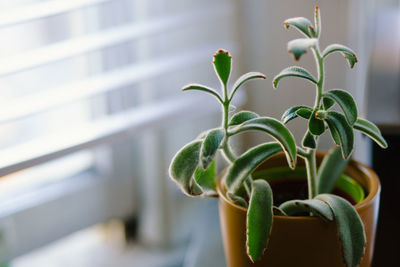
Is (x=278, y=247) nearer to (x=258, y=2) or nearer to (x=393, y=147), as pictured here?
(x=393, y=147)

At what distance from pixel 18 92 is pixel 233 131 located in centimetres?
55

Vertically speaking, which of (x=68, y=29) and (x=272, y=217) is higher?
(x=68, y=29)

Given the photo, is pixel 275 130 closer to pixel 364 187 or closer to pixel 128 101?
pixel 364 187

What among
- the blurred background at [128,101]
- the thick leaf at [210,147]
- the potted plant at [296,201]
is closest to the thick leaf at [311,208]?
the potted plant at [296,201]

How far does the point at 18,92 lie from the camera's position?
97 centimetres

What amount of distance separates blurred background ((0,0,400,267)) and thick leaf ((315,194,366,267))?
0.28 metres

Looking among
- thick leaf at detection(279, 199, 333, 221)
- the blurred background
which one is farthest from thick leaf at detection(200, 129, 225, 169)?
the blurred background

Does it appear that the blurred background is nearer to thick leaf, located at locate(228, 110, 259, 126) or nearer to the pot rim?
the pot rim

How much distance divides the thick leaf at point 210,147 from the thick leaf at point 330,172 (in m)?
0.16

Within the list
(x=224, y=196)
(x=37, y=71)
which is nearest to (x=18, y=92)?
(x=37, y=71)

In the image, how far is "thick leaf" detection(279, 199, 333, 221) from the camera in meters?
0.53

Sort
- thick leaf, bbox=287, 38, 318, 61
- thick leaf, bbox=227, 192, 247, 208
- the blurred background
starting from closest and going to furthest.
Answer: thick leaf, bbox=287, 38, 318, 61, thick leaf, bbox=227, 192, 247, 208, the blurred background

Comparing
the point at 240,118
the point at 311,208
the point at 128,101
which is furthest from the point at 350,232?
the point at 128,101

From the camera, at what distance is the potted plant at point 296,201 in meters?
0.52
